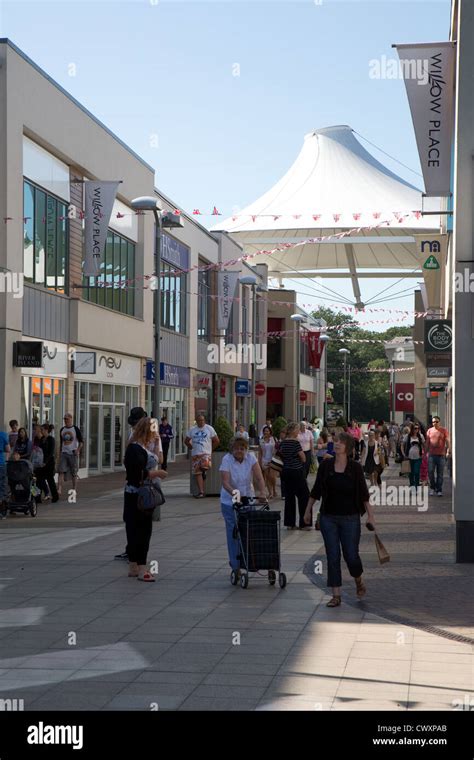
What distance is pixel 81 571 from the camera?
13.3 meters

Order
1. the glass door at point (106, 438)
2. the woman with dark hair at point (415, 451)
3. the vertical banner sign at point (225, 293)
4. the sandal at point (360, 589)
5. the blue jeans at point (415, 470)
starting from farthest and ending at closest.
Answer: the vertical banner sign at point (225, 293) → the glass door at point (106, 438) → the blue jeans at point (415, 470) → the woman with dark hair at point (415, 451) → the sandal at point (360, 589)

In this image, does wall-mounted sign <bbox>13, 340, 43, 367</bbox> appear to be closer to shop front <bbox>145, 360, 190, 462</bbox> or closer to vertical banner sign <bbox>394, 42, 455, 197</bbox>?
vertical banner sign <bbox>394, 42, 455, 197</bbox>

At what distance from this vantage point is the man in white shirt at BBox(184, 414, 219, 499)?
24.5 metres

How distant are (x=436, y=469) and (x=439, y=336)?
10.2ft

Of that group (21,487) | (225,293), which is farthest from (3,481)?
(225,293)

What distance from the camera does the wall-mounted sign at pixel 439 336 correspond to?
86.8 ft

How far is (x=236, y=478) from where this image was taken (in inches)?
502

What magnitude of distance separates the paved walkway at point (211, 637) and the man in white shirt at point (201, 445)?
848 centimetres

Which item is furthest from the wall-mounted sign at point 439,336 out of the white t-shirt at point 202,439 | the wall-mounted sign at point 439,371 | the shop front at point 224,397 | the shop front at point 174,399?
the shop front at point 224,397

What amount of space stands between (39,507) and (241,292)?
40356 mm

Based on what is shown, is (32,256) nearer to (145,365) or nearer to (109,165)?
(109,165)

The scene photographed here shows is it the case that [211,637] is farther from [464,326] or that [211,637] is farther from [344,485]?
[464,326]

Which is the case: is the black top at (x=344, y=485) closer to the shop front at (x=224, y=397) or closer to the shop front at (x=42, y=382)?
the shop front at (x=42, y=382)

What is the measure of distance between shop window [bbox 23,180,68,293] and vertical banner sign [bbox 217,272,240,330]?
17.8 m
